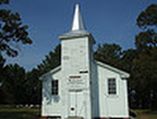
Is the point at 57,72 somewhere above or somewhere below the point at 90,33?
below

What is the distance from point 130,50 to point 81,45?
38.3m

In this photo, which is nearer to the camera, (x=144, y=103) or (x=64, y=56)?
(x=64, y=56)

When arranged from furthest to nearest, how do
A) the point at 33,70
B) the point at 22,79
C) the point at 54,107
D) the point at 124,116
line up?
the point at 33,70 → the point at 22,79 → the point at 54,107 → the point at 124,116

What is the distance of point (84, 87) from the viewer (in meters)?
19.4

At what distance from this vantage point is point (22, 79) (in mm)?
65250

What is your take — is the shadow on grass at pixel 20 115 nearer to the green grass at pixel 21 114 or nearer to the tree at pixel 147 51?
the green grass at pixel 21 114

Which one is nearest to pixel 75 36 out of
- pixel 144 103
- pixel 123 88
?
pixel 123 88

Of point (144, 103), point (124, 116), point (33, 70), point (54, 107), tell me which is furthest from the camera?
point (33, 70)

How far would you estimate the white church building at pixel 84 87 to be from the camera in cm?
1947

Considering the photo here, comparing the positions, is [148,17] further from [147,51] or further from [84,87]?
[84,87]

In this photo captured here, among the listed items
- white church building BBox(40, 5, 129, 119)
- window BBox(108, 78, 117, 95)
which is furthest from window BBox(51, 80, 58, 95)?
window BBox(108, 78, 117, 95)

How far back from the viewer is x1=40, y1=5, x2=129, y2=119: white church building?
1947 cm

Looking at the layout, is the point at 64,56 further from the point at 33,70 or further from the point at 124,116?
the point at 33,70

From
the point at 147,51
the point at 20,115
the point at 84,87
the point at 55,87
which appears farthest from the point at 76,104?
the point at 147,51
